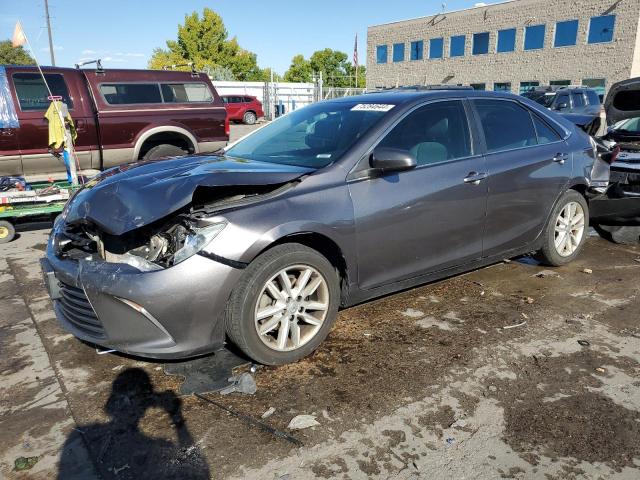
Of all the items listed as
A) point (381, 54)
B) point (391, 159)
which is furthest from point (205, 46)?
point (391, 159)

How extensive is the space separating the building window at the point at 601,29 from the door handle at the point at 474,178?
32276 mm

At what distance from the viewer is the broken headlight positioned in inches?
111

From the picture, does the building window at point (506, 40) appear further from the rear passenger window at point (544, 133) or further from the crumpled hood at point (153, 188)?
the crumpled hood at point (153, 188)

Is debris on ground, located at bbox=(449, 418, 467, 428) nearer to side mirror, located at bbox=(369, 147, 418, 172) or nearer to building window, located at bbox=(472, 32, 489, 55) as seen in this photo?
side mirror, located at bbox=(369, 147, 418, 172)

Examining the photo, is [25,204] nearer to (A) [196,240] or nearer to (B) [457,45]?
(A) [196,240]

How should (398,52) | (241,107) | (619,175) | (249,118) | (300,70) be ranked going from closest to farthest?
(619,175) → (241,107) → (249,118) → (398,52) → (300,70)

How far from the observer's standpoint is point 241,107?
105 feet

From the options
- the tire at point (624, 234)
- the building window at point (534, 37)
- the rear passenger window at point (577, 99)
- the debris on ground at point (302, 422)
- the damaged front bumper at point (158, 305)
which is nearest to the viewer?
the debris on ground at point (302, 422)

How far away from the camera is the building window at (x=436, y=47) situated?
39.8 meters

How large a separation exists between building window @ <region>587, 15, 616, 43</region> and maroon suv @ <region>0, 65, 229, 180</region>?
29250 mm

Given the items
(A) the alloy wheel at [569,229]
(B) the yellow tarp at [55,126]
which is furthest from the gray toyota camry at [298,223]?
(B) the yellow tarp at [55,126]

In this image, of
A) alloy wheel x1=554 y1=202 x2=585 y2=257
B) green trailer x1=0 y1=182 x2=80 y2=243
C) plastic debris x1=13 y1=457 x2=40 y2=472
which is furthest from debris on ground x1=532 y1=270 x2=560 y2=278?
green trailer x1=0 y1=182 x2=80 y2=243

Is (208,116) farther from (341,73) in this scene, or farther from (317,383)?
(341,73)

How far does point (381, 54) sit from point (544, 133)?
1684 inches
